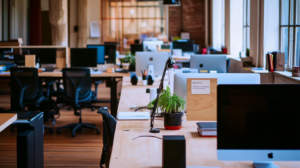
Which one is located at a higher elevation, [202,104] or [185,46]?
[185,46]

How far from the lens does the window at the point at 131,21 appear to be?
14.2 m

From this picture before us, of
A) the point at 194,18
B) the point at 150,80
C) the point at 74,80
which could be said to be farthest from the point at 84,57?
the point at 194,18

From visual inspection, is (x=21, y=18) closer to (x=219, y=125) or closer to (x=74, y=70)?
(x=74, y=70)

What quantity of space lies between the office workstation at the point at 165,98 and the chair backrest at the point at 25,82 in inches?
0.5

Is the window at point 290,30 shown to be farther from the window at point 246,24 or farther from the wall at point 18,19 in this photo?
the wall at point 18,19

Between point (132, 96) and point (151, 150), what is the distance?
5.79 feet

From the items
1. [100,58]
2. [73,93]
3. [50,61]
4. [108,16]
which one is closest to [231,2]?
[100,58]

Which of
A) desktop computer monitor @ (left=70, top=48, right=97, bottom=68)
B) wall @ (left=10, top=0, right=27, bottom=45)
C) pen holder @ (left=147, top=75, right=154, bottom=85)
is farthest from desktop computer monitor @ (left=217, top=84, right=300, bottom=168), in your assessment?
wall @ (left=10, top=0, right=27, bottom=45)

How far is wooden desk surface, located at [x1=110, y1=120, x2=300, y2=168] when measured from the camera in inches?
69.4

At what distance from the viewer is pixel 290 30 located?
538 cm

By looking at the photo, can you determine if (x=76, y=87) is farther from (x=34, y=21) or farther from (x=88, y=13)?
(x=34, y=21)

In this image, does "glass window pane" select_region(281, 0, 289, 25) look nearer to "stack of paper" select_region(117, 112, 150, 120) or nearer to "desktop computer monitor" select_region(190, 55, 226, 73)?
"desktop computer monitor" select_region(190, 55, 226, 73)

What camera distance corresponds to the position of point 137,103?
3.30 m

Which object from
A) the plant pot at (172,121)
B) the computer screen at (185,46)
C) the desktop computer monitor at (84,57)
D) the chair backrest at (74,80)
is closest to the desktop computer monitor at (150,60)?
the chair backrest at (74,80)
